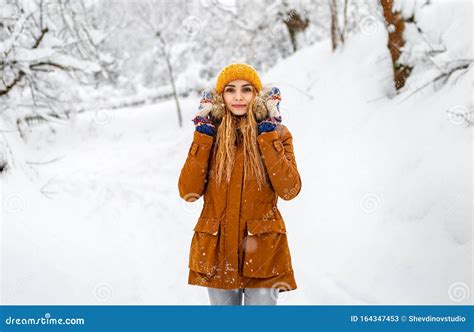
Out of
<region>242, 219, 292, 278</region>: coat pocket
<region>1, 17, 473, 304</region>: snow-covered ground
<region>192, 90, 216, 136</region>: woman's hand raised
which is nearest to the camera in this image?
<region>242, 219, 292, 278</region>: coat pocket

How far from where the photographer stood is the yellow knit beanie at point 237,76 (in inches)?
103

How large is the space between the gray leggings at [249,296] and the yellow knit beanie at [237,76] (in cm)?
115

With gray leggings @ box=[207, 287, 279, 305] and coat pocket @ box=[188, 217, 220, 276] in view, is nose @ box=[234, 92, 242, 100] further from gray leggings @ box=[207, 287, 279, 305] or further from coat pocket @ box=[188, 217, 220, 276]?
gray leggings @ box=[207, 287, 279, 305]

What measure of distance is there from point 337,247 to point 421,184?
113 centimetres

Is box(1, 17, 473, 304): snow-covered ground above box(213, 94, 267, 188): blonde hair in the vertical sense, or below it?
below

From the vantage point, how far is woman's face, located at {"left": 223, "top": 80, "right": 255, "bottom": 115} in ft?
8.45

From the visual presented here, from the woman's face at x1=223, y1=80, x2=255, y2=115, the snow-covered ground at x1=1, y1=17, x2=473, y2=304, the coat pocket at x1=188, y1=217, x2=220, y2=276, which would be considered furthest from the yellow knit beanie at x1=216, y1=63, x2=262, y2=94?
the snow-covered ground at x1=1, y1=17, x2=473, y2=304

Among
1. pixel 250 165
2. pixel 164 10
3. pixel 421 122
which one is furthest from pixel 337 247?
pixel 164 10

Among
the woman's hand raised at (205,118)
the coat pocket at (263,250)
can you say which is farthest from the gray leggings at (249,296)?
the woman's hand raised at (205,118)

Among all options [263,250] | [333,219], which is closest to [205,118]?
[263,250]

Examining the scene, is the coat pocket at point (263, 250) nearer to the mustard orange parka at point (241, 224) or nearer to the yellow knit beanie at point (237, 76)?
the mustard orange parka at point (241, 224)

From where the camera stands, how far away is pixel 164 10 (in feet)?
68.0

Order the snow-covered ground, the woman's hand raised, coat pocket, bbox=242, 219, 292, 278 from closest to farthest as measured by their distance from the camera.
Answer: coat pocket, bbox=242, 219, 292, 278 → the woman's hand raised → the snow-covered ground

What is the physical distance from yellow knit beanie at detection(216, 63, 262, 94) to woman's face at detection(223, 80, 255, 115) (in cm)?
2
